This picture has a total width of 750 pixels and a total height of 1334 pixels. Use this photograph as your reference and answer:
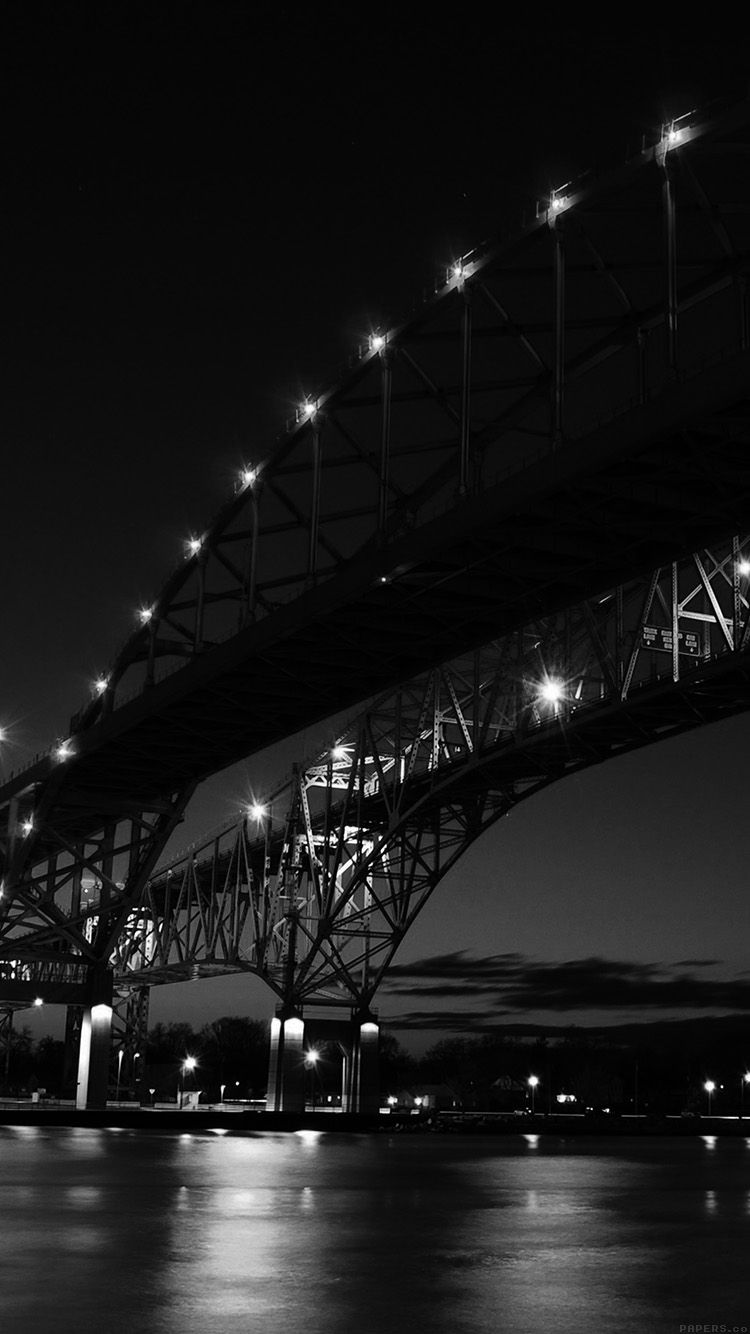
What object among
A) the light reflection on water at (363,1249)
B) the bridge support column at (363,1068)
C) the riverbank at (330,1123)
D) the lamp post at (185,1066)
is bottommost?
the light reflection on water at (363,1249)

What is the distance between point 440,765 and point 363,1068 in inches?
808

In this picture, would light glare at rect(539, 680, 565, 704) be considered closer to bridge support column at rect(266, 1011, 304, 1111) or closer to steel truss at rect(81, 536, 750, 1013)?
steel truss at rect(81, 536, 750, 1013)

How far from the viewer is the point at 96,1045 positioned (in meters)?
76.2

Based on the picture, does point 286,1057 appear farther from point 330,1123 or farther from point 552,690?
point 552,690

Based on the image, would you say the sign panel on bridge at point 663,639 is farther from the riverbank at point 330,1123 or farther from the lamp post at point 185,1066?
the lamp post at point 185,1066

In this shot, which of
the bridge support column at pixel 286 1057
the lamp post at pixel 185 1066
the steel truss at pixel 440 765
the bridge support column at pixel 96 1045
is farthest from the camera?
the lamp post at pixel 185 1066

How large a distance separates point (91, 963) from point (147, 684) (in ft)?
79.6

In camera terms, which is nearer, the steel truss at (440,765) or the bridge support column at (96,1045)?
the steel truss at (440,765)

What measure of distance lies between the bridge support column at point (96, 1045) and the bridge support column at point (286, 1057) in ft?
29.3

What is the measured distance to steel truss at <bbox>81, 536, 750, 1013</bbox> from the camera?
52.8 m

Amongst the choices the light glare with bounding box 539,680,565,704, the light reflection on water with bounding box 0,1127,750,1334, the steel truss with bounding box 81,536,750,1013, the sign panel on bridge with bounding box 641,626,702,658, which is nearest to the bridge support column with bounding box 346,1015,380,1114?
the steel truss with bounding box 81,536,750,1013

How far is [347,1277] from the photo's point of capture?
1400 centimetres

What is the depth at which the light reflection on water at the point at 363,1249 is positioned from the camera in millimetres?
11828

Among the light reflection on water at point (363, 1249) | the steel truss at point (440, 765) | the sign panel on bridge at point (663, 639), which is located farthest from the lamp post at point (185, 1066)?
the light reflection on water at point (363, 1249)
